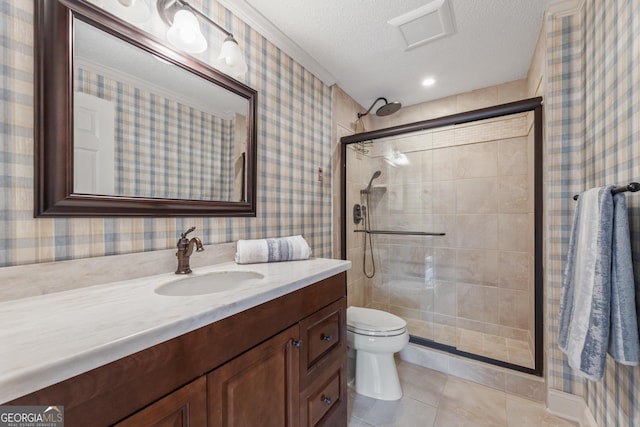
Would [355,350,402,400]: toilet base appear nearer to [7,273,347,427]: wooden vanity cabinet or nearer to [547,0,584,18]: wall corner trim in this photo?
[7,273,347,427]: wooden vanity cabinet

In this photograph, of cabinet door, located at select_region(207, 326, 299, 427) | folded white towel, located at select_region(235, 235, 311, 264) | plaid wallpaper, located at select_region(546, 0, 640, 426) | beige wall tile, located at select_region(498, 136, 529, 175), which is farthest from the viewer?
beige wall tile, located at select_region(498, 136, 529, 175)


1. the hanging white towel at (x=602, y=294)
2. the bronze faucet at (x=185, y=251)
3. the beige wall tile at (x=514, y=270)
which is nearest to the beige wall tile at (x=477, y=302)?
the beige wall tile at (x=514, y=270)

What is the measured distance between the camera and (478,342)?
211 cm

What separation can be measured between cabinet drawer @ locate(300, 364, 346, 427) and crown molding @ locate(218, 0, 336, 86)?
189 centimetres

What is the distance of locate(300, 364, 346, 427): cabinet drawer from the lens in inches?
41.2

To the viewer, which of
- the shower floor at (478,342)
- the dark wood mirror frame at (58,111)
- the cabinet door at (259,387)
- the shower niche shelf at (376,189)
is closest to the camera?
the cabinet door at (259,387)

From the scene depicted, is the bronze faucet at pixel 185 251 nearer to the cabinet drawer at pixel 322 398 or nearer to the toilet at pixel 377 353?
the cabinet drawer at pixel 322 398

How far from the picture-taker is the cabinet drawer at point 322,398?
1.05 m

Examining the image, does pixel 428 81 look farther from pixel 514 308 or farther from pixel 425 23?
pixel 514 308

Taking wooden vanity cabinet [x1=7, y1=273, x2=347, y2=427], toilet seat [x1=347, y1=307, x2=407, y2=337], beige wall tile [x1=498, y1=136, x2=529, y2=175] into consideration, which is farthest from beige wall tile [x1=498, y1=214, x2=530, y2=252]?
wooden vanity cabinet [x1=7, y1=273, x2=347, y2=427]

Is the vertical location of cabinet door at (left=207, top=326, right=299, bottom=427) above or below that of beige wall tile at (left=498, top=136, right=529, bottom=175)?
below

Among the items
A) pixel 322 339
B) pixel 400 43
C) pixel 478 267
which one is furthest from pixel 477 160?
pixel 322 339

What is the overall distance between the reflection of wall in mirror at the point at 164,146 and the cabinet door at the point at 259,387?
771mm

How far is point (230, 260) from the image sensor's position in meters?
1.39
